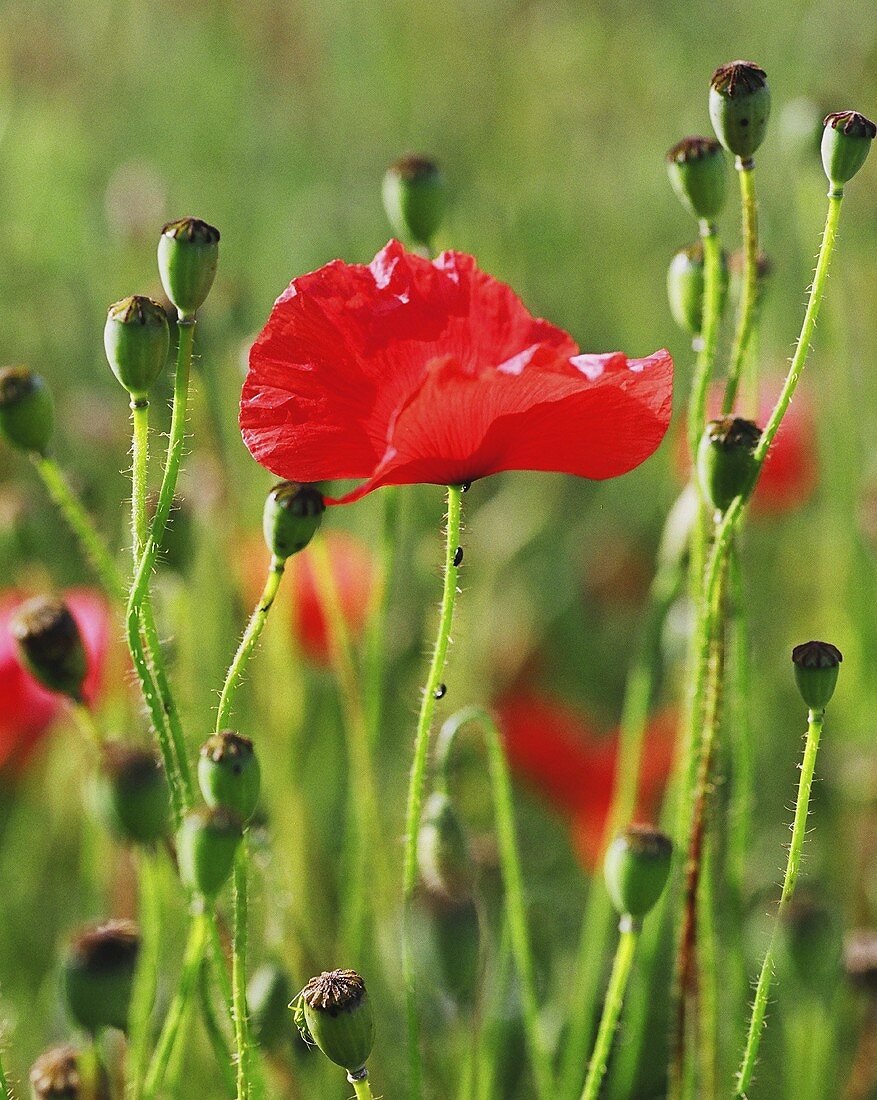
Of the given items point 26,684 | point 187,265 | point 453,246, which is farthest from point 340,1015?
point 453,246

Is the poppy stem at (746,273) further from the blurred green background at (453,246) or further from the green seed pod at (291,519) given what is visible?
the blurred green background at (453,246)

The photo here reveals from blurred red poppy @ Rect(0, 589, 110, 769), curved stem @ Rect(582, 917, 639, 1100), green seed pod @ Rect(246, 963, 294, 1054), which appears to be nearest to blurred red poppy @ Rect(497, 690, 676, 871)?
blurred red poppy @ Rect(0, 589, 110, 769)

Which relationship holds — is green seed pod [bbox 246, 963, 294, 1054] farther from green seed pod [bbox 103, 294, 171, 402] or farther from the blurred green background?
green seed pod [bbox 103, 294, 171, 402]

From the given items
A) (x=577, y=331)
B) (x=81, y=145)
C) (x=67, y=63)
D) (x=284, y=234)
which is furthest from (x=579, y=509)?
(x=67, y=63)

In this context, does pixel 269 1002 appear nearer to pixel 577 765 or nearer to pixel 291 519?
pixel 291 519

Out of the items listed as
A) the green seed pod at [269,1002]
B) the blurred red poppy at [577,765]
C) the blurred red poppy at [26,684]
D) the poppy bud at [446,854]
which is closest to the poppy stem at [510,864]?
the poppy bud at [446,854]
